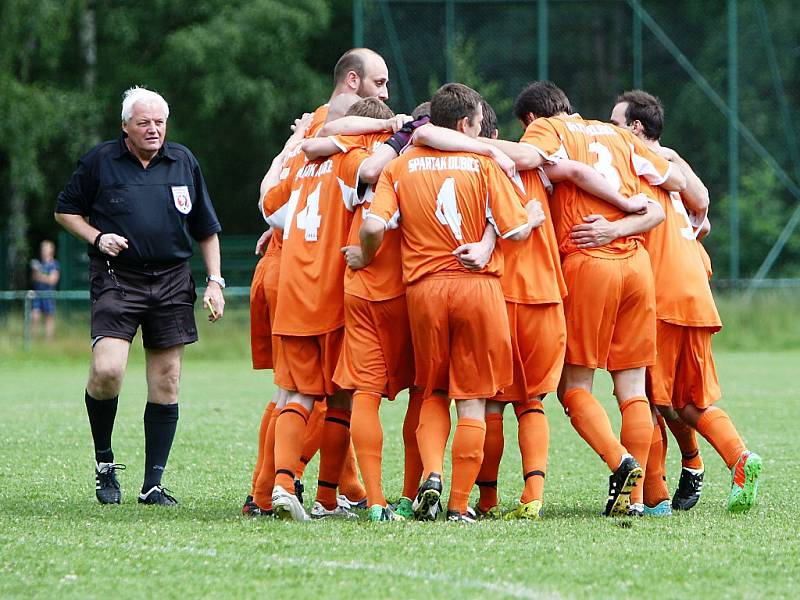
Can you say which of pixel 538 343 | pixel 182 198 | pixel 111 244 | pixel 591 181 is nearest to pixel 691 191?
pixel 591 181

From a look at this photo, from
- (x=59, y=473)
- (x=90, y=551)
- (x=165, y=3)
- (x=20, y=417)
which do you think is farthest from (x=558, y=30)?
(x=90, y=551)

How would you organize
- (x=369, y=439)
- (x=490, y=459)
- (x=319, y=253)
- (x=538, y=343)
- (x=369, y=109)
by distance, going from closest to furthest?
(x=369, y=439)
(x=538, y=343)
(x=319, y=253)
(x=490, y=459)
(x=369, y=109)

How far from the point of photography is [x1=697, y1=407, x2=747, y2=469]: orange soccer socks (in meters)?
6.77

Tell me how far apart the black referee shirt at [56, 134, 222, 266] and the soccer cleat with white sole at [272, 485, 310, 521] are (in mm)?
1629

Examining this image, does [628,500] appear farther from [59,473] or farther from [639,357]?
[59,473]

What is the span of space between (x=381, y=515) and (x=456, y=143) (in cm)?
173

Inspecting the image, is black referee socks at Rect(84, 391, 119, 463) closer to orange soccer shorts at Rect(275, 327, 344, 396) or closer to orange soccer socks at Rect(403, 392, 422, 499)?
orange soccer shorts at Rect(275, 327, 344, 396)

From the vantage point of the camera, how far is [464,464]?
20.3 feet

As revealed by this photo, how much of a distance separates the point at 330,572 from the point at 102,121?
2741 centimetres

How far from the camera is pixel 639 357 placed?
662 cm

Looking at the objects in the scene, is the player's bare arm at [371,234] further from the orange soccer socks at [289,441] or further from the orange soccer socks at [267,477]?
the orange soccer socks at [267,477]

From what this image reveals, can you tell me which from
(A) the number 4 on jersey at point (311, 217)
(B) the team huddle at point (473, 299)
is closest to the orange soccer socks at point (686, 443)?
(B) the team huddle at point (473, 299)

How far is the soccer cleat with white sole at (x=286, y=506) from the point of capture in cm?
617

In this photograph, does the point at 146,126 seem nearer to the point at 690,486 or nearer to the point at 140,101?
the point at 140,101
